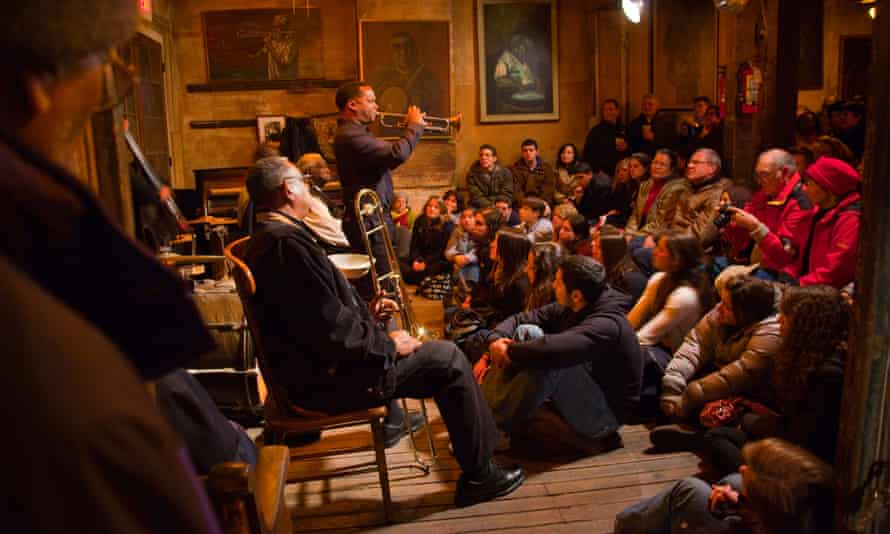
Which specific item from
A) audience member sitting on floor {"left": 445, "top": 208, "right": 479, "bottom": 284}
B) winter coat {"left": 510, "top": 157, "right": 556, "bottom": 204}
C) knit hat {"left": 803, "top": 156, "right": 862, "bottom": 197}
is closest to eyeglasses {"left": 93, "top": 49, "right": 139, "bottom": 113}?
knit hat {"left": 803, "top": 156, "right": 862, "bottom": 197}

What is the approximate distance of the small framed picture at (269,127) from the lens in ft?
32.2

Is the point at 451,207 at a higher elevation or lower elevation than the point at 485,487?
higher

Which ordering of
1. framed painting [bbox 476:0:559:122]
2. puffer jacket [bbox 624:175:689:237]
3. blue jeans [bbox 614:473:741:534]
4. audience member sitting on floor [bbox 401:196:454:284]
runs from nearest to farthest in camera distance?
blue jeans [bbox 614:473:741:534]
puffer jacket [bbox 624:175:689:237]
audience member sitting on floor [bbox 401:196:454:284]
framed painting [bbox 476:0:559:122]

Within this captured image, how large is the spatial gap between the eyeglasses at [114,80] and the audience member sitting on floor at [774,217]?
13.1 feet

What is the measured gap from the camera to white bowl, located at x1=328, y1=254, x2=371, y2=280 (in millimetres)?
3621

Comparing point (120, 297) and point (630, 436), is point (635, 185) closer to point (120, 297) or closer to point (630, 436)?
point (630, 436)

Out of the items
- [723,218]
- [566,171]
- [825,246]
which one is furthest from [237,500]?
[566,171]

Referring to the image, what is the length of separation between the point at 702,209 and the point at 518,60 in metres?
5.60

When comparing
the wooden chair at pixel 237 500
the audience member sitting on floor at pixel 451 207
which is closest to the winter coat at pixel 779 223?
the audience member sitting on floor at pixel 451 207

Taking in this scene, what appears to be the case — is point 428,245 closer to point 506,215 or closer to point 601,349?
point 506,215

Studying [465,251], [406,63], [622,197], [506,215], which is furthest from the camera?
[406,63]

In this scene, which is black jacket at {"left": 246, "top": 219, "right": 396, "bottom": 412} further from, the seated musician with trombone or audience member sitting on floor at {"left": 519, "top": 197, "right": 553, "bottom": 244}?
audience member sitting on floor at {"left": 519, "top": 197, "right": 553, "bottom": 244}

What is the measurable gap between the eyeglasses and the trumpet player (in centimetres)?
372

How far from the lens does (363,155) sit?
15.5 ft
